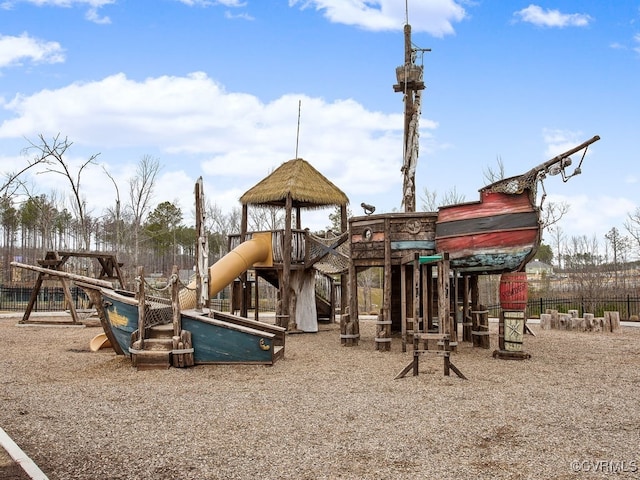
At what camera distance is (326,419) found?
6219 millimetres

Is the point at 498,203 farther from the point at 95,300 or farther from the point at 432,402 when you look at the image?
the point at 95,300

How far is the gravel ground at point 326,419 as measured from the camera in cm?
471

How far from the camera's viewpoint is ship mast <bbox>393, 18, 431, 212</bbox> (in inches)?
570

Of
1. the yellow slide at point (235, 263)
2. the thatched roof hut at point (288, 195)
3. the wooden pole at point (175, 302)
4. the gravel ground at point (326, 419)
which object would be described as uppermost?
the thatched roof hut at point (288, 195)

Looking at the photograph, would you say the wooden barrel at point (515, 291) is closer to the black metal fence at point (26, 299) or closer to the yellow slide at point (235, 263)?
the yellow slide at point (235, 263)

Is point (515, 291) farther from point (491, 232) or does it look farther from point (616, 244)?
point (616, 244)

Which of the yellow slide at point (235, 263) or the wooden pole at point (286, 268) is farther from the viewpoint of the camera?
the wooden pole at point (286, 268)

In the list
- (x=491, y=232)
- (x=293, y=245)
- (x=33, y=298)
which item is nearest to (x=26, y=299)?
(x=33, y=298)

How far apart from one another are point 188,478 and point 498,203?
313 inches

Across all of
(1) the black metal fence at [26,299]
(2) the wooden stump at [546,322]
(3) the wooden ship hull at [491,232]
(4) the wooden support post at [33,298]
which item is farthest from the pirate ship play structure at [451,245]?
(1) the black metal fence at [26,299]

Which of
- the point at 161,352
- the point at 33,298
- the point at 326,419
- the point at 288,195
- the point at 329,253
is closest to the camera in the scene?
the point at 326,419

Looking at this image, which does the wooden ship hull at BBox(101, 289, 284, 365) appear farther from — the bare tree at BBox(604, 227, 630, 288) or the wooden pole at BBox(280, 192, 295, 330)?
the bare tree at BBox(604, 227, 630, 288)

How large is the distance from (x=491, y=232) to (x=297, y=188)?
22.5ft

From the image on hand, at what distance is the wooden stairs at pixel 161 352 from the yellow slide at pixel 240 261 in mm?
3083
